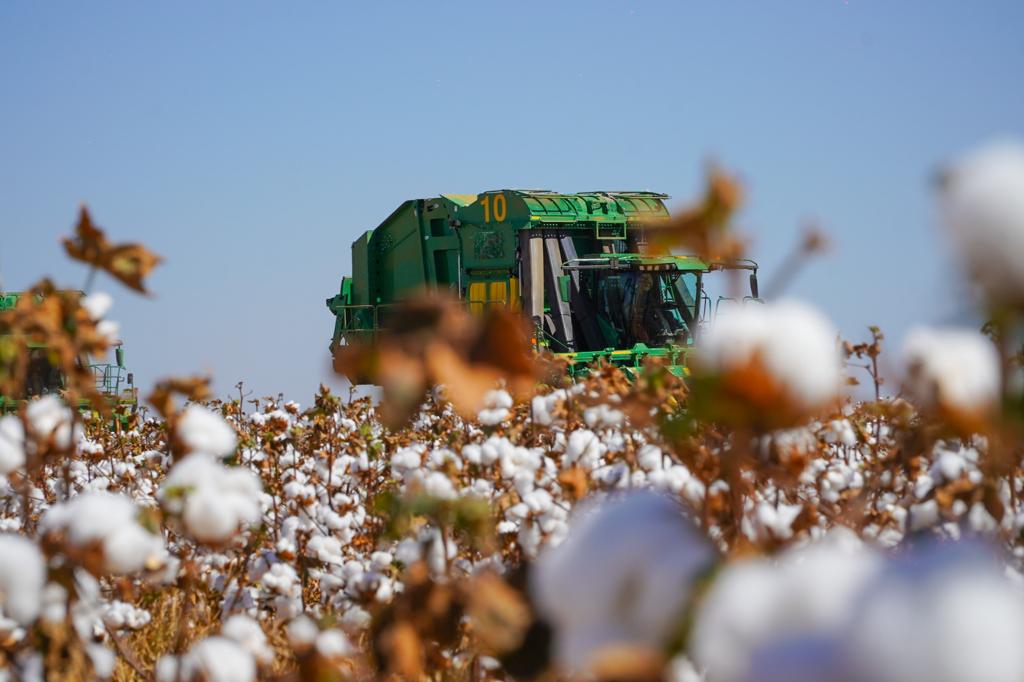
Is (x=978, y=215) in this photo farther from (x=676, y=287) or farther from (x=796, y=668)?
(x=676, y=287)

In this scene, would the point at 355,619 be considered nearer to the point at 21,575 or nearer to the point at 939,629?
the point at 21,575

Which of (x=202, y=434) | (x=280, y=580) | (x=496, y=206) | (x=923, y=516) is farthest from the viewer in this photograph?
(x=496, y=206)

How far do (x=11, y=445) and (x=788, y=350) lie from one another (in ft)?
5.77

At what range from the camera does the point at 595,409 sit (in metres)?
3.03

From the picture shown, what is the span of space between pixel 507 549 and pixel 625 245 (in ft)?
48.2

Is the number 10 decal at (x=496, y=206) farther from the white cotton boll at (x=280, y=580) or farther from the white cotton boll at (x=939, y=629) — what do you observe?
the white cotton boll at (x=939, y=629)

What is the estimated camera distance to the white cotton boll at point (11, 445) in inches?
85.0

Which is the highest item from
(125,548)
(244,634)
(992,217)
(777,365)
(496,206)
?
(496,206)

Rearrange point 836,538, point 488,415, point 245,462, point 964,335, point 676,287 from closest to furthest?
1. point 964,335
2. point 836,538
3. point 488,415
4. point 245,462
5. point 676,287

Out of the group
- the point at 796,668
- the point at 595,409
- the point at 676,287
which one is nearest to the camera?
the point at 796,668

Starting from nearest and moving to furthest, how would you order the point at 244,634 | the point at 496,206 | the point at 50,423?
the point at 244,634 < the point at 50,423 < the point at 496,206

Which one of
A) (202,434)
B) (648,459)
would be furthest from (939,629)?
(648,459)

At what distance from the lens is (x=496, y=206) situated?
59.3 feet

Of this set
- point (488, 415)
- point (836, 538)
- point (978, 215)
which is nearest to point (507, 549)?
point (488, 415)
